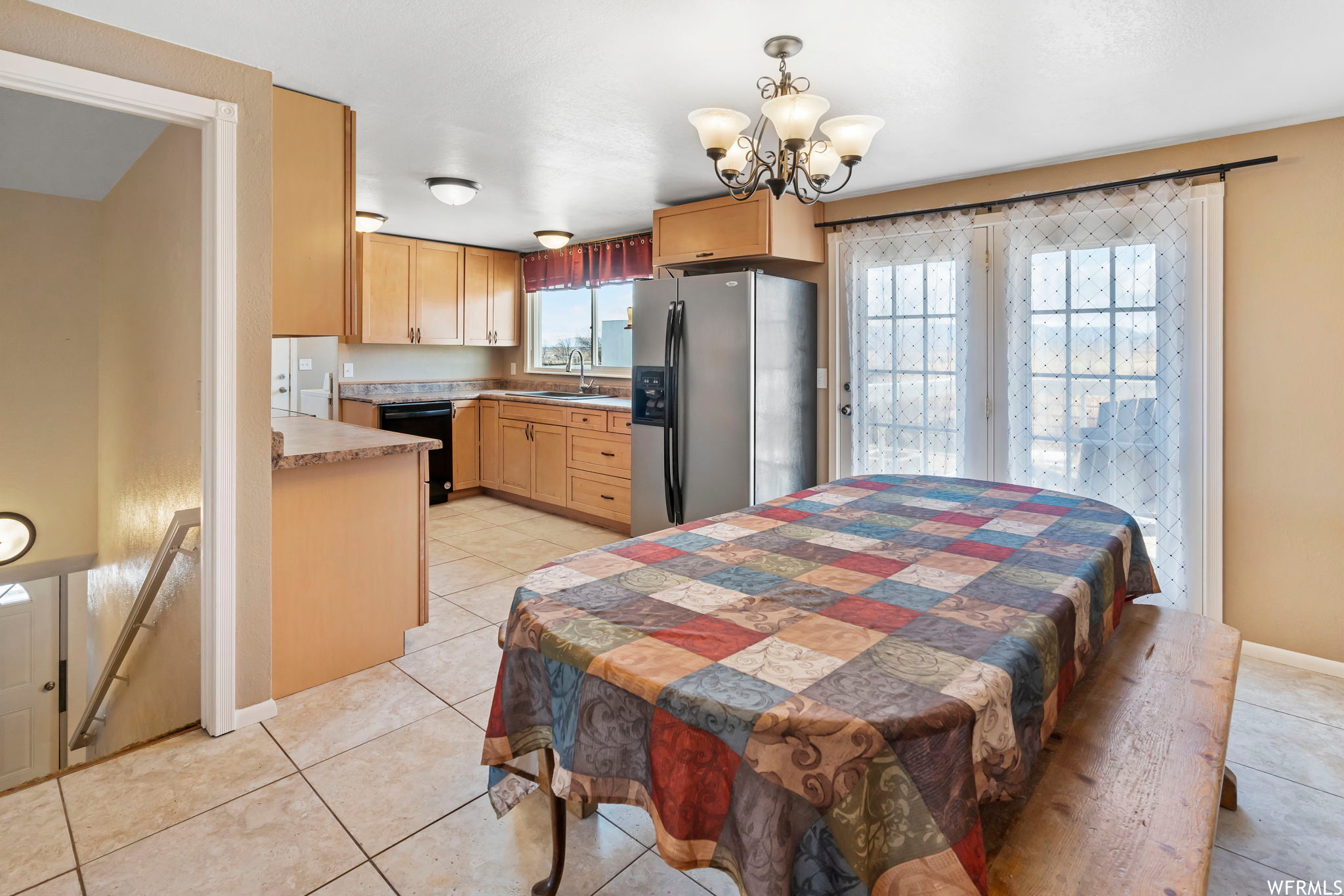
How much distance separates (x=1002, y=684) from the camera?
39.5 inches

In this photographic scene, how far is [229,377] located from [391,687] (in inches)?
49.1

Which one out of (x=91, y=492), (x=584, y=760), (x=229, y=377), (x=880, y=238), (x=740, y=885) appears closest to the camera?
(x=740, y=885)

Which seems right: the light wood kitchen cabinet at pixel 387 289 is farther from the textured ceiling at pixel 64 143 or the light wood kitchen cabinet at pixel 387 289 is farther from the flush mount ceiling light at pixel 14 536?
the flush mount ceiling light at pixel 14 536

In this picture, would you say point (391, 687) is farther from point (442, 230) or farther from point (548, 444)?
point (442, 230)

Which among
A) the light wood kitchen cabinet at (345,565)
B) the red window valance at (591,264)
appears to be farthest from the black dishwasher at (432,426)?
the light wood kitchen cabinet at (345,565)

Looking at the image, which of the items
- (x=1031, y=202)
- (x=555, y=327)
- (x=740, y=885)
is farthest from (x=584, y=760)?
(x=555, y=327)

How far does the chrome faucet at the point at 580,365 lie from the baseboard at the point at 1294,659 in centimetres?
461

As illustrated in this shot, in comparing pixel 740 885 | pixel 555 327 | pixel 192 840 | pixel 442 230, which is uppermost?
pixel 442 230

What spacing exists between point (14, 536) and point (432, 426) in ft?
8.48

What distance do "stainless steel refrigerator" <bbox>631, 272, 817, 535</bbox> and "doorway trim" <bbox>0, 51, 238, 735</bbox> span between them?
2402mm

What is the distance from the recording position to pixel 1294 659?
2.83 m

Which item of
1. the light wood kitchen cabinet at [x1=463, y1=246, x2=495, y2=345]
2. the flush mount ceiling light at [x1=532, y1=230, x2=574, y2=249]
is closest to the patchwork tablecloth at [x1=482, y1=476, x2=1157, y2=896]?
the flush mount ceiling light at [x1=532, y1=230, x2=574, y2=249]

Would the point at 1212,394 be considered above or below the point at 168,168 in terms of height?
below

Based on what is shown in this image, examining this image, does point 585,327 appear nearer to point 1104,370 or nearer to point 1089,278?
point 1089,278
